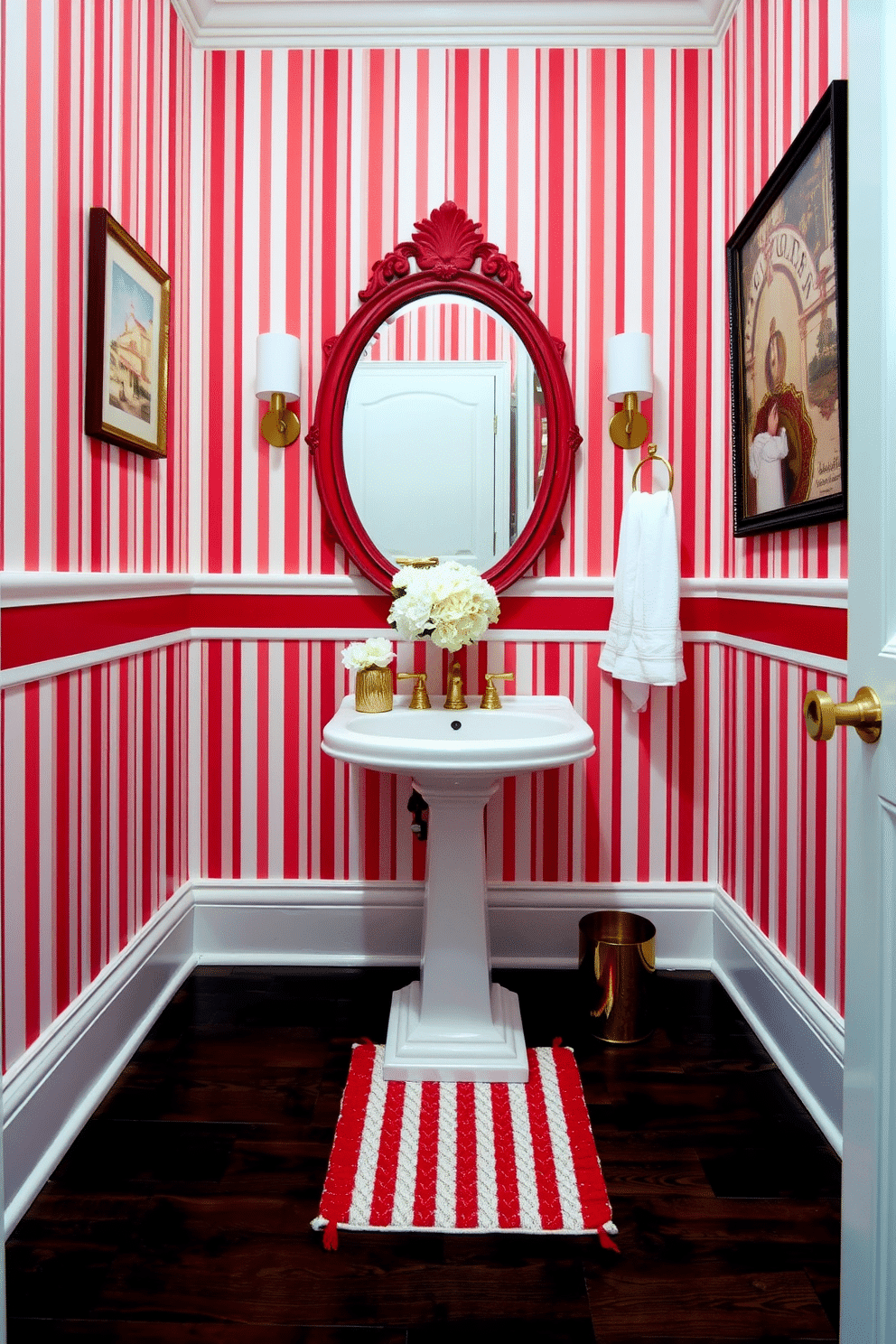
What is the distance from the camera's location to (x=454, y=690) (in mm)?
2145

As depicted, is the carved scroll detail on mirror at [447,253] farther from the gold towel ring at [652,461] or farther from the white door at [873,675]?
the white door at [873,675]

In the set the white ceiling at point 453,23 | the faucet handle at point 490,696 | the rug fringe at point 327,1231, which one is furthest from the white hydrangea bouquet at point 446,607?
the white ceiling at point 453,23

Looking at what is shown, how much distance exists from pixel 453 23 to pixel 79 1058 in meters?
2.65

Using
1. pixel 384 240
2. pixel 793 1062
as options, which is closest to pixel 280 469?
pixel 384 240

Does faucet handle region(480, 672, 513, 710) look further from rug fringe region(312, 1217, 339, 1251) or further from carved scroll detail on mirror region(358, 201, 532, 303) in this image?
rug fringe region(312, 1217, 339, 1251)

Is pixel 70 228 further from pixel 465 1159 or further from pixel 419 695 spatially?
pixel 465 1159

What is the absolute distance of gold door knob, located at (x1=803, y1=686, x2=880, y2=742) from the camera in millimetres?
821

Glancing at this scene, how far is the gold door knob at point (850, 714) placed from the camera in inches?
32.3

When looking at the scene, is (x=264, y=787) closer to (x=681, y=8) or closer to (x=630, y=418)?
(x=630, y=418)

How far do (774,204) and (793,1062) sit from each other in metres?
1.84

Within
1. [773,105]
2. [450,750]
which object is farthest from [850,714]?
[773,105]

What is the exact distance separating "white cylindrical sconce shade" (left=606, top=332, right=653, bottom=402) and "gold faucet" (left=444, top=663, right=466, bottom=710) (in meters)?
0.85

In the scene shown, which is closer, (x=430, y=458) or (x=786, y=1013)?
(x=786, y=1013)

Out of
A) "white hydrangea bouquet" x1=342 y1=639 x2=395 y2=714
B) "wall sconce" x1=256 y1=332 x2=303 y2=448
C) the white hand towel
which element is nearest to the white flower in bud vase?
"white hydrangea bouquet" x1=342 y1=639 x2=395 y2=714
